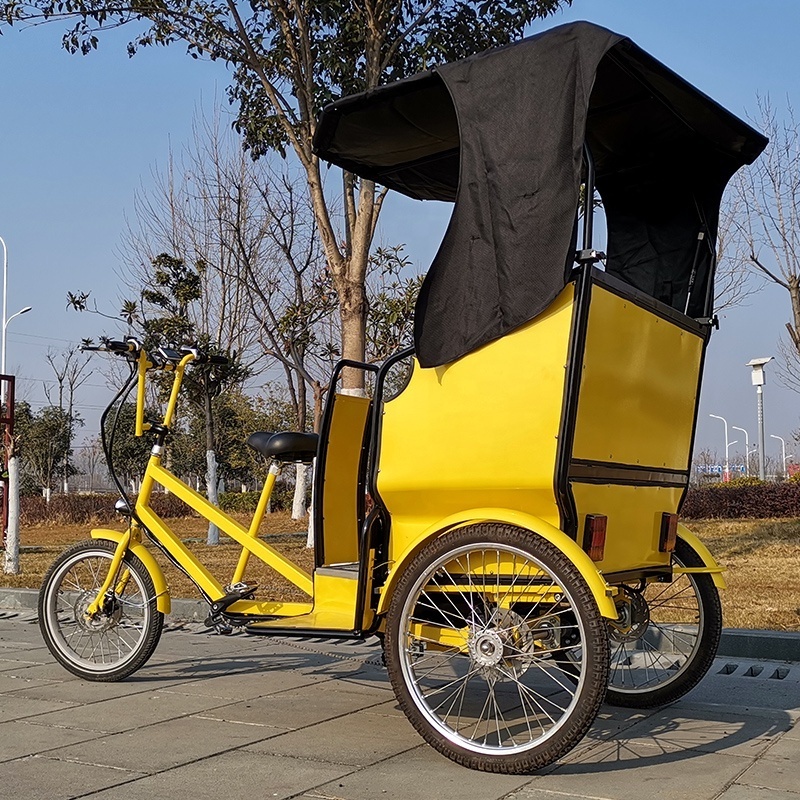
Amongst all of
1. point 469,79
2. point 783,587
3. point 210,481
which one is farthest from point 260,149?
point 469,79

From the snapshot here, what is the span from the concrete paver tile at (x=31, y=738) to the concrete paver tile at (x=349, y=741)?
0.74 m

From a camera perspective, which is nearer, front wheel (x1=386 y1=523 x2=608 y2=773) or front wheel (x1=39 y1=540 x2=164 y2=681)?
front wheel (x1=386 y1=523 x2=608 y2=773)

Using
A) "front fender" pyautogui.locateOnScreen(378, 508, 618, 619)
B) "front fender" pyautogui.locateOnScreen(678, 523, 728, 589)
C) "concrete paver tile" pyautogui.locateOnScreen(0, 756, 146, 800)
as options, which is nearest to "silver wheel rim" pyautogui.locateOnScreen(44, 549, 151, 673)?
"concrete paver tile" pyautogui.locateOnScreen(0, 756, 146, 800)

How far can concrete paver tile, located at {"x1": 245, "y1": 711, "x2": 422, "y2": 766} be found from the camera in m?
4.10

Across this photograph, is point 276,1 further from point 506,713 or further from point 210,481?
point 506,713

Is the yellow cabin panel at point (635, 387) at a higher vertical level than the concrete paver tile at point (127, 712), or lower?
higher

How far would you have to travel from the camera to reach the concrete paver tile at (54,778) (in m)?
3.57

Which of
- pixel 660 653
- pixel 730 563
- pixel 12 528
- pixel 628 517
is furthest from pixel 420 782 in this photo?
pixel 12 528

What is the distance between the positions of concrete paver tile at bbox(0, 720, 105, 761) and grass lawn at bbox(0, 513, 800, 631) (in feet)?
5.36

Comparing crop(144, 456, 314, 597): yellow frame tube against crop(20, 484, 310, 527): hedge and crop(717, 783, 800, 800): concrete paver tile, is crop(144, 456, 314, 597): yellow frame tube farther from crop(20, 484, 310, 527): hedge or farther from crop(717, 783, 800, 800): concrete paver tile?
crop(20, 484, 310, 527): hedge

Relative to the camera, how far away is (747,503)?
1800 cm

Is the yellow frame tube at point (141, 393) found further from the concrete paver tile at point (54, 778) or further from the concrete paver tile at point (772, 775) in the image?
the concrete paver tile at point (772, 775)

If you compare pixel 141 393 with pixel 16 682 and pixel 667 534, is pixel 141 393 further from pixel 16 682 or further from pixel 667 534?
pixel 667 534

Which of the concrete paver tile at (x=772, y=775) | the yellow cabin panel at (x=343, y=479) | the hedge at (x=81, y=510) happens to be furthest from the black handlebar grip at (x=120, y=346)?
the hedge at (x=81, y=510)
